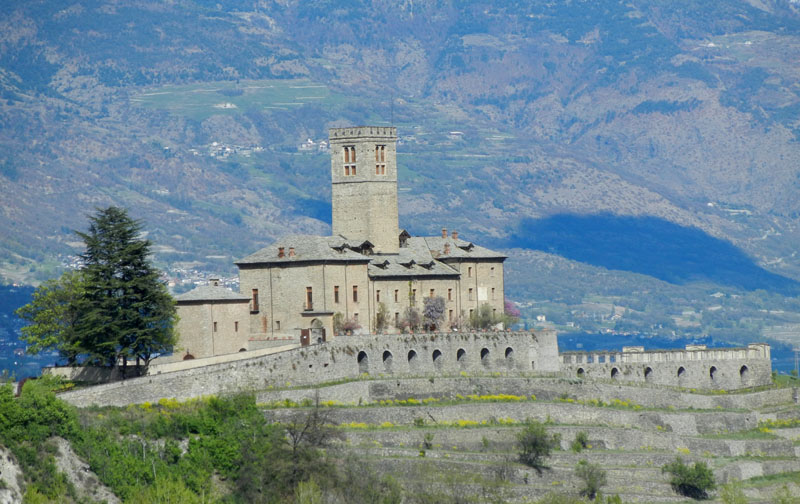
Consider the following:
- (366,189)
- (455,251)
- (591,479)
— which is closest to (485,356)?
(455,251)

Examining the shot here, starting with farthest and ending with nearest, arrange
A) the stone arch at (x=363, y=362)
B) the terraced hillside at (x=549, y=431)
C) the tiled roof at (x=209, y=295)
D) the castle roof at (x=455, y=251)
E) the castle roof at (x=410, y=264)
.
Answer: the castle roof at (x=455, y=251) < the castle roof at (x=410, y=264) < the stone arch at (x=363, y=362) < the tiled roof at (x=209, y=295) < the terraced hillside at (x=549, y=431)

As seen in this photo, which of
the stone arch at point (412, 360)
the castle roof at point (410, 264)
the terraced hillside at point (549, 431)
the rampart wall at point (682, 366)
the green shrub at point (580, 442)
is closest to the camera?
the terraced hillside at point (549, 431)

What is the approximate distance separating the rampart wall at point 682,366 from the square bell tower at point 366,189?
14.1m

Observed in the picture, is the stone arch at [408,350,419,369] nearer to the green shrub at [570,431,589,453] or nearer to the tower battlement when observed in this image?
the green shrub at [570,431,589,453]

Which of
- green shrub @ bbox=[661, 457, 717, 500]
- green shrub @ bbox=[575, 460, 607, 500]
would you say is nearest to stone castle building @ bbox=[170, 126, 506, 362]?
green shrub @ bbox=[575, 460, 607, 500]

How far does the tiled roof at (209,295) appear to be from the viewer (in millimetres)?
96119

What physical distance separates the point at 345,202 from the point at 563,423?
925 inches

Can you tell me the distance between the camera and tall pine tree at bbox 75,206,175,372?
8719cm

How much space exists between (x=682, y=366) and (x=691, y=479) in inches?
928

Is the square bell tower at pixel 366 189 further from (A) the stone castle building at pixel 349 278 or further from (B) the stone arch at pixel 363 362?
(B) the stone arch at pixel 363 362

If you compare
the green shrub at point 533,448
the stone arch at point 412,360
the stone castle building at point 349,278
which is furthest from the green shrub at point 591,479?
the stone castle building at point 349,278

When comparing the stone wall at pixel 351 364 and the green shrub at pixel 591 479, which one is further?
the green shrub at pixel 591 479

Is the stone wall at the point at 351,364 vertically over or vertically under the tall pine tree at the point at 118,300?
under

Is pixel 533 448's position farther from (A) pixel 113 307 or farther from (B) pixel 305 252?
(A) pixel 113 307
